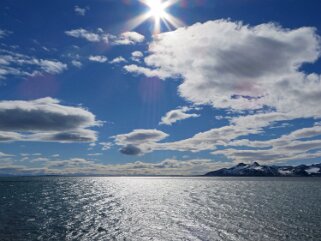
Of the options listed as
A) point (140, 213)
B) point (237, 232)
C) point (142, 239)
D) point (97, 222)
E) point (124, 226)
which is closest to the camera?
point (142, 239)

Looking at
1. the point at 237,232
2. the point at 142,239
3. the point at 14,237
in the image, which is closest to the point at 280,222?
the point at 237,232

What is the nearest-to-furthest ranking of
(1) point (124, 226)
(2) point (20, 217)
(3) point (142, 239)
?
(3) point (142, 239) < (1) point (124, 226) < (2) point (20, 217)

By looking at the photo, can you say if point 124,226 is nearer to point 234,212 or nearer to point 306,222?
point 234,212

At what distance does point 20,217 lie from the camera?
68.7 meters

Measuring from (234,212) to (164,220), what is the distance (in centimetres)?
1923

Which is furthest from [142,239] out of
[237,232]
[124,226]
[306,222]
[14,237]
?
[306,222]

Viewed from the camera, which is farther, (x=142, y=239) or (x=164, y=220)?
(x=164, y=220)

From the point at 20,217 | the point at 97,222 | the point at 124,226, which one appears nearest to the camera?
the point at 124,226

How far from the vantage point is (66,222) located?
61750 mm

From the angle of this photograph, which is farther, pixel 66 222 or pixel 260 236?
pixel 66 222

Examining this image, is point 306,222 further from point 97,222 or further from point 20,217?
point 20,217

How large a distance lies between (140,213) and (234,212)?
21.3 meters

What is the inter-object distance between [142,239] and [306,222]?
32.8m

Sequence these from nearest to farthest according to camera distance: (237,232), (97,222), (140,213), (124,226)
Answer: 1. (237,232)
2. (124,226)
3. (97,222)
4. (140,213)
